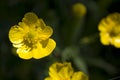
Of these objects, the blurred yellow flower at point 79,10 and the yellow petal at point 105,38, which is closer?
the yellow petal at point 105,38

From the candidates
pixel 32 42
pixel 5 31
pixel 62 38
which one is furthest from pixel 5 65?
pixel 32 42

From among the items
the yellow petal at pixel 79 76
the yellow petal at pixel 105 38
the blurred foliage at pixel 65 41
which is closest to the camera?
the yellow petal at pixel 79 76

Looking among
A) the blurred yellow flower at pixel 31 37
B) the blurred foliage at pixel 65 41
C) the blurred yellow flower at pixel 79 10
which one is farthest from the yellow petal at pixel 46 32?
the blurred yellow flower at pixel 79 10

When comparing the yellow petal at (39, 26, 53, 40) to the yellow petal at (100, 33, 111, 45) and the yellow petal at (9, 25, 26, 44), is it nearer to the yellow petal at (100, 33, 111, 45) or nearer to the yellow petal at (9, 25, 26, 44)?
the yellow petal at (9, 25, 26, 44)

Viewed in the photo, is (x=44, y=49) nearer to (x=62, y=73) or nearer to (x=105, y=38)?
(x=62, y=73)

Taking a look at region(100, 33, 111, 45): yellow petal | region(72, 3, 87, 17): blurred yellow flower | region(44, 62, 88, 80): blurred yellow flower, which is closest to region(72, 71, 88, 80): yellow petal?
region(44, 62, 88, 80): blurred yellow flower

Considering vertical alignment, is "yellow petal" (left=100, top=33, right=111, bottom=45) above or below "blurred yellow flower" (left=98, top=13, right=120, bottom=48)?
below

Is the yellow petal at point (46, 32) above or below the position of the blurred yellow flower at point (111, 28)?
below

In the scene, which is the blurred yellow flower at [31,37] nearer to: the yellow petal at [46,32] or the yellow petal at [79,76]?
the yellow petal at [46,32]
